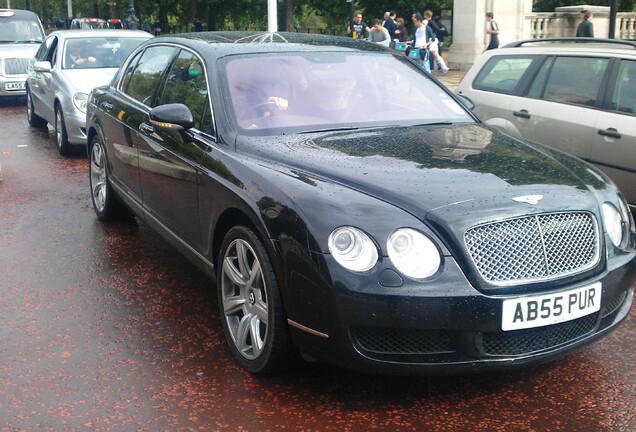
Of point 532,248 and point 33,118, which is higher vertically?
point 532,248

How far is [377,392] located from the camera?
4117 mm

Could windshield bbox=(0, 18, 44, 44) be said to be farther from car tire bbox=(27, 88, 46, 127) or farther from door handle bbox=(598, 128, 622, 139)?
door handle bbox=(598, 128, 622, 139)

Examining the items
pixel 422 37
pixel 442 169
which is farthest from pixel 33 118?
pixel 442 169

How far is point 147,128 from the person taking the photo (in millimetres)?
5789

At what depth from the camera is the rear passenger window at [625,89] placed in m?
7.27

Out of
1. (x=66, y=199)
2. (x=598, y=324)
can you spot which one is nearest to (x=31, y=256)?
(x=66, y=199)

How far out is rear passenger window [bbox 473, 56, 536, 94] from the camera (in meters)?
8.44

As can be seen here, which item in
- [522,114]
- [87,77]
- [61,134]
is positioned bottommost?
[61,134]

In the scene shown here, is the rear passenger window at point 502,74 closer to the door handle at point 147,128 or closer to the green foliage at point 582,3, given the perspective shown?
the door handle at point 147,128

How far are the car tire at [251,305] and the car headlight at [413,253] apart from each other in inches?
24.8

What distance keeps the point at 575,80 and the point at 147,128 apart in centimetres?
405

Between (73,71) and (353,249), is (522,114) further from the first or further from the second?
(73,71)

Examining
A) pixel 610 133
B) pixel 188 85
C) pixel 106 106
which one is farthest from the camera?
pixel 610 133

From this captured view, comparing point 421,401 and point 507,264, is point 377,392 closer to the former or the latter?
point 421,401
